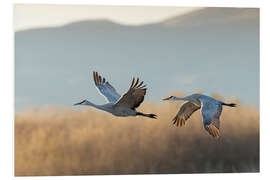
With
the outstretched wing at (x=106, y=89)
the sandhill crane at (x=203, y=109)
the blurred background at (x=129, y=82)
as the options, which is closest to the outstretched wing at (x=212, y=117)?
the sandhill crane at (x=203, y=109)

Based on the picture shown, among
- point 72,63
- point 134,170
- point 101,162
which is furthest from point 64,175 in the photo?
→ point 72,63

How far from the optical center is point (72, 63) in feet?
19.1

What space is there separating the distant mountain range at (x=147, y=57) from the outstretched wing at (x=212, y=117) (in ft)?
0.69

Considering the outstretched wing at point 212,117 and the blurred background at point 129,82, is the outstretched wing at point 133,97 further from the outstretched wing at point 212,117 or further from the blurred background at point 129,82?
the outstretched wing at point 212,117

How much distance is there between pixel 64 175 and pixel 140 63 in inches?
60.1

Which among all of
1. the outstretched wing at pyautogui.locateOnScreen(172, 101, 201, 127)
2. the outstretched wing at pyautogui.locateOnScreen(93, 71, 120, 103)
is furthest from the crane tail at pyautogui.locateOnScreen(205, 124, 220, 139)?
the outstretched wing at pyautogui.locateOnScreen(93, 71, 120, 103)

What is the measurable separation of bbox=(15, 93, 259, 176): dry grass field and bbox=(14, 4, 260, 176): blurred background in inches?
0.4

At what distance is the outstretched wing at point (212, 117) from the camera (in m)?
5.74

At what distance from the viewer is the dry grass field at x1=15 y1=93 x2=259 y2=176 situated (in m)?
5.75

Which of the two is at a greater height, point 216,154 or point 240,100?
point 240,100

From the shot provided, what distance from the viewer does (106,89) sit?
5762 mm

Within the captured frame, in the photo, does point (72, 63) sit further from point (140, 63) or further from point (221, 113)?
point (221, 113)

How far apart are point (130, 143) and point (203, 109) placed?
2.98 ft
